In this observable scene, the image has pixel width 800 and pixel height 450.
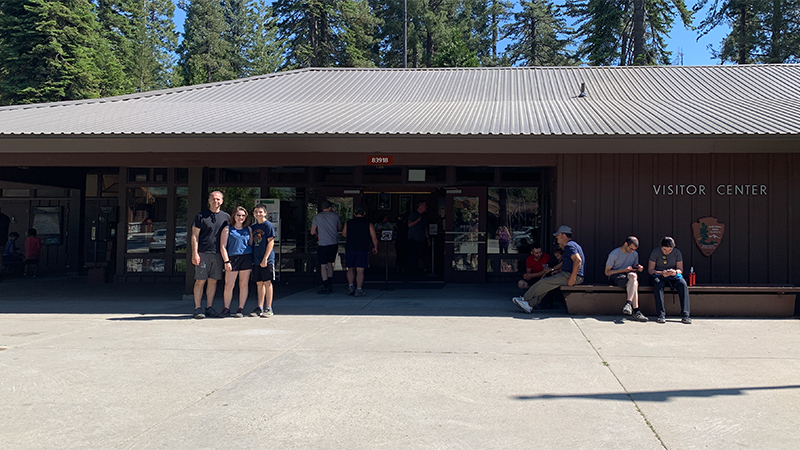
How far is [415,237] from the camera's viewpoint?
12.7 m

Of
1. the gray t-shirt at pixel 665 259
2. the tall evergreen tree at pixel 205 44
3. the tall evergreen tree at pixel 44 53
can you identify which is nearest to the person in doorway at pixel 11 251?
the gray t-shirt at pixel 665 259

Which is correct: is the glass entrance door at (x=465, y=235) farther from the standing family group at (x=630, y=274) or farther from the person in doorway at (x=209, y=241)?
the person in doorway at (x=209, y=241)

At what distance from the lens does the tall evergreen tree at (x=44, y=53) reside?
1013 inches

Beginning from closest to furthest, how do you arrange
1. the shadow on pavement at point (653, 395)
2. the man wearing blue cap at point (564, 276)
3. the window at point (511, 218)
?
the shadow on pavement at point (653, 395), the man wearing blue cap at point (564, 276), the window at point (511, 218)

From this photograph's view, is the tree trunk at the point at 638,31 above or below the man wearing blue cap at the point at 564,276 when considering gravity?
above

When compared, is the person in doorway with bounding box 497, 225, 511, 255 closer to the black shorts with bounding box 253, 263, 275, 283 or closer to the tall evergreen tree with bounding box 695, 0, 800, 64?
the black shorts with bounding box 253, 263, 275, 283

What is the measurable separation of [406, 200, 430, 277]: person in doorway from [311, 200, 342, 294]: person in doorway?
96.3 inches

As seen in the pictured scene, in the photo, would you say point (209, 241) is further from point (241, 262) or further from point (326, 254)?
point (326, 254)

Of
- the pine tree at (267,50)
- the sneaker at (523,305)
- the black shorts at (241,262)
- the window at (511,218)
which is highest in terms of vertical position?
the pine tree at (267,50)

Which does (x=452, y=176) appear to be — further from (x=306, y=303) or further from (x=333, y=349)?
(x=333, y=349)

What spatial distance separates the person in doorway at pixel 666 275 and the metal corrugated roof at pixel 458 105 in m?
1.70

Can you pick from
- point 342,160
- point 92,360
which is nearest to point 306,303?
point 342,160

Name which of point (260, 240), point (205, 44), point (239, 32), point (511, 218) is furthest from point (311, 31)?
point (260, 240)

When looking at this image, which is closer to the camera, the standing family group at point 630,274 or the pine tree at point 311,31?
the standing family group at point 630,274
